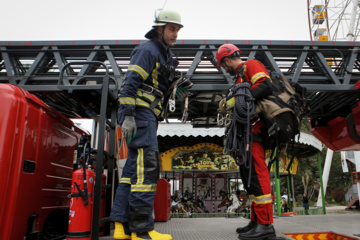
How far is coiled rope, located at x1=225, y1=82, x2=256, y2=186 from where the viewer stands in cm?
261

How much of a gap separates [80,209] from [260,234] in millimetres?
1622

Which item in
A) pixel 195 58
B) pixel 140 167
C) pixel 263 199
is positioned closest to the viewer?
pixel 140 167

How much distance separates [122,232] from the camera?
2.28 meters

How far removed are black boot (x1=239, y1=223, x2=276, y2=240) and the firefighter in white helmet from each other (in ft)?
2.40

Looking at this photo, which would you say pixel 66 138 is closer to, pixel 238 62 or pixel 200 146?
pixel 238 62

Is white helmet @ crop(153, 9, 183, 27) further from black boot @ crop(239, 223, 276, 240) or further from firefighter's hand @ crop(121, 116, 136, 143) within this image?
black boot @ crop(239, 223, 276, 240)

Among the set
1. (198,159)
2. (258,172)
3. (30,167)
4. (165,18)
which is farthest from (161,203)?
(198,159)

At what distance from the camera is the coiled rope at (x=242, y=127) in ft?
8.57

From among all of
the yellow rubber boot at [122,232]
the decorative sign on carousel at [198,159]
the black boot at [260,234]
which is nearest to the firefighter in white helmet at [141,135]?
the yellow rubber boot at [122,232]

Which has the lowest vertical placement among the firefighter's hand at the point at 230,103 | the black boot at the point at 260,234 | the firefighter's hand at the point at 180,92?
the black boot at the point at 260,234

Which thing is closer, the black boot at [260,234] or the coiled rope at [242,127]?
the black boot at [260,234]

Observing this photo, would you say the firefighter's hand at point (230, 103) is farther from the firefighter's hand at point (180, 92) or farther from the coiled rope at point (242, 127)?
the firefighter's hand at point (180, 92)

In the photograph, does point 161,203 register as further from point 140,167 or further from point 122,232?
point 140,167

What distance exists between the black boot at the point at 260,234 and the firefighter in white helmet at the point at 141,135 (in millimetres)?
731
